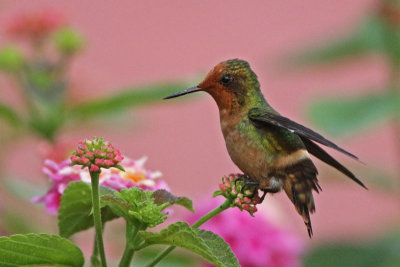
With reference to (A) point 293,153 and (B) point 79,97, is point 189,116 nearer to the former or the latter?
(B) point 79,97

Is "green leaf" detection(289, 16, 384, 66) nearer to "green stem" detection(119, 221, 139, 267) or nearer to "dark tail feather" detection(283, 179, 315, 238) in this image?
"dark tail feather" detection(283, 179, 315, 238)

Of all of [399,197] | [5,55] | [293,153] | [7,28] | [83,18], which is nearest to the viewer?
[293,153]

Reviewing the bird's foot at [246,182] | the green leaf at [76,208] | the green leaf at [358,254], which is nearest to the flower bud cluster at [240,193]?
the bird's foot at [246,182]

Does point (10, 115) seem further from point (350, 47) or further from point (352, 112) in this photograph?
point (350, 47)

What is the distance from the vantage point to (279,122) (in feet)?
3.00

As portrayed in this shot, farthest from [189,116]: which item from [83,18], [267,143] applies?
[267,143]

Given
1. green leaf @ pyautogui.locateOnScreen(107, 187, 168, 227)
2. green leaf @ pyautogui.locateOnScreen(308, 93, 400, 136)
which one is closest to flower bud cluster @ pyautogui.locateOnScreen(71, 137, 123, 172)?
green leaf @ pyautogui.locateOnScreen(107, 187, 168, 227)

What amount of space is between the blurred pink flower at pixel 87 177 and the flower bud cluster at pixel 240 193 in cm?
10

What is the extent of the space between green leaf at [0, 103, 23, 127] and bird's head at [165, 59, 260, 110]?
1.86 feet

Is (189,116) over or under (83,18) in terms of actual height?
under

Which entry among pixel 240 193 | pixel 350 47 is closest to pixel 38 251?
pixel 240 193

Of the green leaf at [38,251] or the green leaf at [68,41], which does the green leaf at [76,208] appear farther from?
the green leaf at [68,41]

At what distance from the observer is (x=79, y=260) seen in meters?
0.84

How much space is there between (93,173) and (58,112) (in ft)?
2.57
